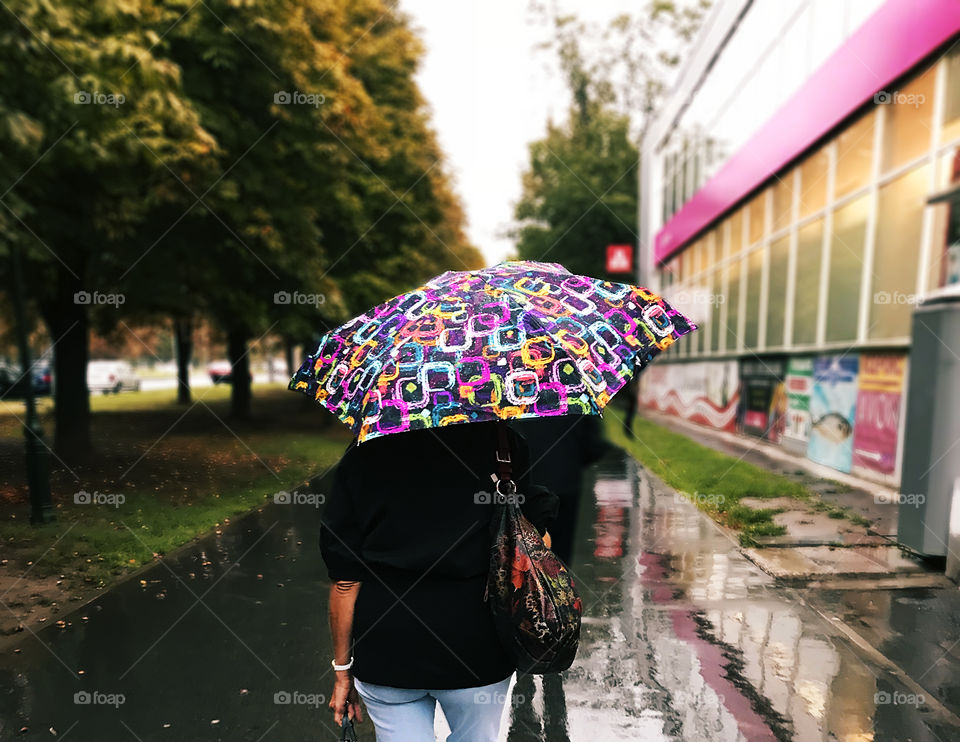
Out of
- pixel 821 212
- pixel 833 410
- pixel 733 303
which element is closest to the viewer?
pixel 833 410

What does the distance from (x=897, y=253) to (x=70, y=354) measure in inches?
476

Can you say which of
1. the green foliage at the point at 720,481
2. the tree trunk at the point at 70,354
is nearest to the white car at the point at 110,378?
the tree trunk at the point at 70,354

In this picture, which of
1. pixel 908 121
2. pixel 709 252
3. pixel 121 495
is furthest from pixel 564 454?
pixel 709 252

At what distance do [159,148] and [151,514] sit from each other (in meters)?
4.42

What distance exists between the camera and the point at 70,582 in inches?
225

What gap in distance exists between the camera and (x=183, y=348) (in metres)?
16.5

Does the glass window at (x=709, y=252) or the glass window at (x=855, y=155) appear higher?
the glass window at (x=855, y=155)

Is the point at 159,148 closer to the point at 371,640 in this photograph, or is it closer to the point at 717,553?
the point at 717,553

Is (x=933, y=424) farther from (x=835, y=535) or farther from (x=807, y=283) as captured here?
(x=807, y=283)

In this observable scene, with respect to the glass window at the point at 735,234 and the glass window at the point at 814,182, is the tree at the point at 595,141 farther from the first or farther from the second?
the glass window at the point at 814,182

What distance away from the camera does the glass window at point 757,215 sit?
16.0 m

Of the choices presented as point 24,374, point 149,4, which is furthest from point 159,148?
point 24,374

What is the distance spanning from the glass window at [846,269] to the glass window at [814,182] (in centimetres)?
86

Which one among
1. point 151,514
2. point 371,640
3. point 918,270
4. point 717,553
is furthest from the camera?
point 918,270
